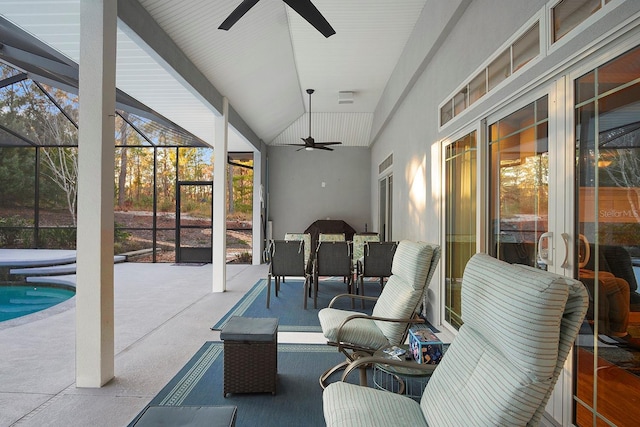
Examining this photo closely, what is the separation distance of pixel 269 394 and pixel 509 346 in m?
1.95

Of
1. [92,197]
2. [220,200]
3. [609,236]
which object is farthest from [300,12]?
[220,200]

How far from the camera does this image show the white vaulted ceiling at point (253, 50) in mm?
3809

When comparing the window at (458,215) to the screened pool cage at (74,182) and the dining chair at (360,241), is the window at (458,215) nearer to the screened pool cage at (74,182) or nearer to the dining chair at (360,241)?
the dining chair at (360,241)

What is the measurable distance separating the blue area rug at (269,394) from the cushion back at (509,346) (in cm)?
110

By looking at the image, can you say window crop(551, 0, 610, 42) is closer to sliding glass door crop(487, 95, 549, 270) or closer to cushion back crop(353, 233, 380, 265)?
sliding glass door crop(487, 95, 549, 270)

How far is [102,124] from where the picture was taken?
2824mm

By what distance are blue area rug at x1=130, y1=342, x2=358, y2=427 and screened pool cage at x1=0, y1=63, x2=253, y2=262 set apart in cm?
721

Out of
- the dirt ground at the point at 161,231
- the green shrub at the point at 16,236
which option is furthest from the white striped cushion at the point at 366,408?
the green shrub at the point at 16,236

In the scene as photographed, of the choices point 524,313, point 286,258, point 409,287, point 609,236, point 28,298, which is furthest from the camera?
point 28,298

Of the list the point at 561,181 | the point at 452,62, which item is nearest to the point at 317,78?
the point at 452,62

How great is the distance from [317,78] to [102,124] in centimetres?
540

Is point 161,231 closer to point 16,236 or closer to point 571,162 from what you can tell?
point 16,236

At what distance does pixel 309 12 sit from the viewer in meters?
3.38

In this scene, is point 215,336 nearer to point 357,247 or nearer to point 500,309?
point 500,309
